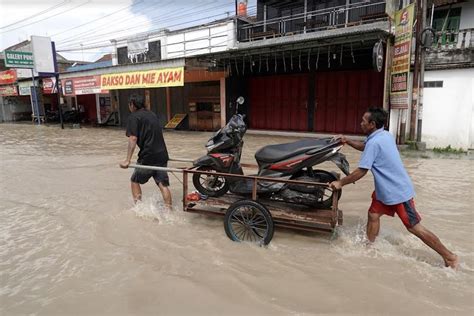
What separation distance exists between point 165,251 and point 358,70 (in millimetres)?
12075

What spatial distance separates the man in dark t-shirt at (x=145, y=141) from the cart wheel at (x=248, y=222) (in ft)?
4.25

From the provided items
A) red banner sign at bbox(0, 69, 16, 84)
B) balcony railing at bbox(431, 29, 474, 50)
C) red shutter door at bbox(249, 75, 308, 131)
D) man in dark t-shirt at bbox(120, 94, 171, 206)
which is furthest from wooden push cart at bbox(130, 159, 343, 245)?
red banner sign at bbox(0, 69, 16, 84)

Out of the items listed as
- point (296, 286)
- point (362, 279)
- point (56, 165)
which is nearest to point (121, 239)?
point (296, 286)

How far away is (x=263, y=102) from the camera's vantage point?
53.6ft

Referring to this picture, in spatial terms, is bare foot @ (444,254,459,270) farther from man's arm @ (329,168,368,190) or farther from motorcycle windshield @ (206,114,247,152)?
motorcycle windshield @ (206,114,247,152)

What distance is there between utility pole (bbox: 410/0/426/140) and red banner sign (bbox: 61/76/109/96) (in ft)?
47.5

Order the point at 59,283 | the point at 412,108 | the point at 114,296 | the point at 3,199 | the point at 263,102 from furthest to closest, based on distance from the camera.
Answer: the point at 263,102 → the point at 412,108 → the point at 3,199 → the point at 59,283 → the point at 114,296

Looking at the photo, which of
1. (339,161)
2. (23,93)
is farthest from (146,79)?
(23,93)

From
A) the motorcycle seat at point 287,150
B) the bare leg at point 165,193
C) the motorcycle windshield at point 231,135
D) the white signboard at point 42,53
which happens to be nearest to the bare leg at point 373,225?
the motorcycle seat at point 287,150

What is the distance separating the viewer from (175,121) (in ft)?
59.9

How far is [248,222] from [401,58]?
26.6ft

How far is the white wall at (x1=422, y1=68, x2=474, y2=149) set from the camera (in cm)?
963

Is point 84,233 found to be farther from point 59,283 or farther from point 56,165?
point 56,165

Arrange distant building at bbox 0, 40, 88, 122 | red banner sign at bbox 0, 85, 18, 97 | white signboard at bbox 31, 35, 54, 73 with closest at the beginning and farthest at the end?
1. white signboard at bbox 31, 35, 54, 73
2. distant building at bbox 0, 40, 88, 122
3. red banner sign at bbox 0, 85, 18, 97
